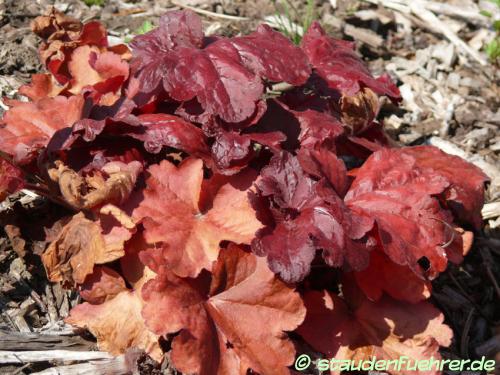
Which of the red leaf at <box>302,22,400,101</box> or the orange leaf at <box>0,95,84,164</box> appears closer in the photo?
the orange leaf at <box>0,95,84,164</box>

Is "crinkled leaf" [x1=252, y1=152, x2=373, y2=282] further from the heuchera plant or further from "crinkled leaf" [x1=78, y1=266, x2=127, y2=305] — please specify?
"crinkled leaf" [x1=78, y1=266, x2=127, y2=305]

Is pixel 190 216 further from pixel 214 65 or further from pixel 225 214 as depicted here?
pixel 214 65

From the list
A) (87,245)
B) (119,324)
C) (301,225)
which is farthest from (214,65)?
(119,324)

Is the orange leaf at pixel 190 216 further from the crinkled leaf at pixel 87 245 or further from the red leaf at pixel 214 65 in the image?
the red leaf at pixel 214 65

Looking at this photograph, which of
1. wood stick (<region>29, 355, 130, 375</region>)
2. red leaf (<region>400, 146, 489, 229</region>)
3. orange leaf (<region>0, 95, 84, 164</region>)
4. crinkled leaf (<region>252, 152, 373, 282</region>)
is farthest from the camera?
red leaf (<region>400, 146, 489, 229</region>)

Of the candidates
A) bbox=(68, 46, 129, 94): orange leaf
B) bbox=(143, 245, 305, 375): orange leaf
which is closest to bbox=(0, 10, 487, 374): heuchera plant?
bbox=(143, 245, 305, 375): orange leaf

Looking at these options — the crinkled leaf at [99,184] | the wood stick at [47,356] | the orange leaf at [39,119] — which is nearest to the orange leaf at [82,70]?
the orange leaf at [39,119]

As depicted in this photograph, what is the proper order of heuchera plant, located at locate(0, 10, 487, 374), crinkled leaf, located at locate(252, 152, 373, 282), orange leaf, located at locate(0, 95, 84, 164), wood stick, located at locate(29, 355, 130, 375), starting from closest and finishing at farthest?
crinkled leaf, located at locate(252, 152, 373, 282), heuchera plant, located at locate(0, 10, 487, 374), wood stick, located at locate(29, 355, 130, 375), orange leaf, located at locate(0, 95, 84, 164)

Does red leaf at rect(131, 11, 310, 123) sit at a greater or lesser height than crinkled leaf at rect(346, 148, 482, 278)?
greater
